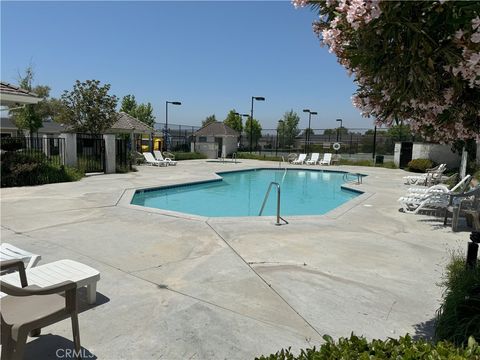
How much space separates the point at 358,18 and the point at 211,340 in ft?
8.91

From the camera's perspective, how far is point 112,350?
284 centimetres

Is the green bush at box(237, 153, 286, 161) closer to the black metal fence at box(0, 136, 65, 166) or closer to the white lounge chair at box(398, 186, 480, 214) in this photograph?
the black metal fence at box(0, 136, 65, 166)

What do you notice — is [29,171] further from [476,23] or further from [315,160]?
[315,160]

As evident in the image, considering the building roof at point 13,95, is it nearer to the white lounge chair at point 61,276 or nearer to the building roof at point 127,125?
the white lounge chair at point 61,276

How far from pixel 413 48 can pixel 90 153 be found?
663 inches

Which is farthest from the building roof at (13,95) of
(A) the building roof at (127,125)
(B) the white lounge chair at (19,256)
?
(A) the building roof at (127,125)

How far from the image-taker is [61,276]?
11.0 feet

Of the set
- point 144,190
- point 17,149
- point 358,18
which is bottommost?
point 144,190

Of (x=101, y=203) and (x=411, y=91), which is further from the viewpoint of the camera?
(x=101, y=203)

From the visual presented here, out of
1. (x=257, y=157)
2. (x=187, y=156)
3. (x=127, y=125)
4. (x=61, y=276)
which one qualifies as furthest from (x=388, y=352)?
(x=257, y=157)

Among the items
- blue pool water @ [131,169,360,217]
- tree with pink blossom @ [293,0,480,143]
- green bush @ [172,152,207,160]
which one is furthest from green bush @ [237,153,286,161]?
tree with pink blossom @ [293,0,480,143]

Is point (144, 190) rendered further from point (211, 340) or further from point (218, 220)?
point (211, 340)

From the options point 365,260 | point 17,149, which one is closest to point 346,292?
point 365,260

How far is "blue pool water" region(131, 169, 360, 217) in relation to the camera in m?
11.5
